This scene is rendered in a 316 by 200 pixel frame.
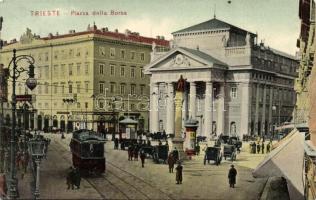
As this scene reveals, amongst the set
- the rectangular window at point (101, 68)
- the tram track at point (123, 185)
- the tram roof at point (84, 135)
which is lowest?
the tram track at point (123, 185)

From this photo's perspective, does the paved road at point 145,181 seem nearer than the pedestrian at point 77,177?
Yes

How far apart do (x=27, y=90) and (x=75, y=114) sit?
0.92 meters

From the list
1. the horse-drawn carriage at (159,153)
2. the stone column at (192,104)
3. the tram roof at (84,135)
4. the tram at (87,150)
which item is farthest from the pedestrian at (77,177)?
the stone column at (192,104)

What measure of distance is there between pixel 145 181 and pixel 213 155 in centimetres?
126

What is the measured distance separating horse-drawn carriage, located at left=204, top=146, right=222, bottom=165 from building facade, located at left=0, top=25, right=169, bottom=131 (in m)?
1.16

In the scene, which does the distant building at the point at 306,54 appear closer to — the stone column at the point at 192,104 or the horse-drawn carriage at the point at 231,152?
the horse-drawn carriage at the point at 231,152

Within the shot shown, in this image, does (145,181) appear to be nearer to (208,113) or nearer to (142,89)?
(142,89)

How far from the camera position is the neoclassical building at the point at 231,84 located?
29.4 feet

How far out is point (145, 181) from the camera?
8180 millimetres

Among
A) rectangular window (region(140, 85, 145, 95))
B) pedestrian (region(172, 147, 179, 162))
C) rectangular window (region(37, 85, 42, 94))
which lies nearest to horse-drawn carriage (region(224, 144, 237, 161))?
pedestrian (region(172, 147, 179, 162))

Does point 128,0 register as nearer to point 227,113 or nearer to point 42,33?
point 42,33

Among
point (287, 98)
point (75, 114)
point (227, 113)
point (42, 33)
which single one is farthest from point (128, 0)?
point (227, 113)

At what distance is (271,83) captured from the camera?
9.57m

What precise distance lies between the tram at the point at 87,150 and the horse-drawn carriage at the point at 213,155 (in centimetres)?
166
